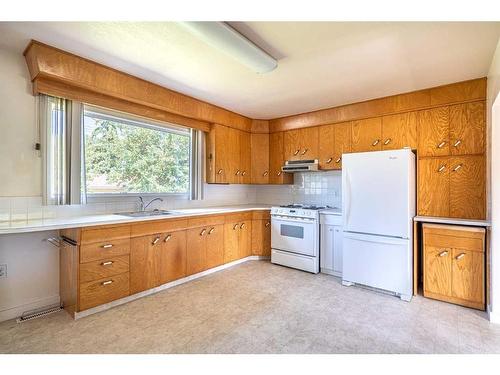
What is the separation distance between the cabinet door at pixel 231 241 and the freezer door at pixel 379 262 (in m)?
1.57

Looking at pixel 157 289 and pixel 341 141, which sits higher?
pixel 341 141

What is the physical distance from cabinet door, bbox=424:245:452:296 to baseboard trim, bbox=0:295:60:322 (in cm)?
383

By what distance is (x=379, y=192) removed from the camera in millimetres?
2953

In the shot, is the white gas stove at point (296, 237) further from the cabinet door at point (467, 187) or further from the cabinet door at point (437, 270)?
the cabinet door at point (467, 187)

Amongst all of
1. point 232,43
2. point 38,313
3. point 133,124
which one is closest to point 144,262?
point 38,313

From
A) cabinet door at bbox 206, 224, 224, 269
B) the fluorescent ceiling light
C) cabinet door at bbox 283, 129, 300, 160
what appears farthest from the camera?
cabinet door at bbox 283, 129, 300, 160

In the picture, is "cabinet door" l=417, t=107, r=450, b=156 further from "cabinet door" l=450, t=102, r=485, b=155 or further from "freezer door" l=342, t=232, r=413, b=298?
"freezer door" l=342, t=232, r=413, b=298

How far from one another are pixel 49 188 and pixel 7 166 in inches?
14.0

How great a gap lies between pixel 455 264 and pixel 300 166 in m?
2.22

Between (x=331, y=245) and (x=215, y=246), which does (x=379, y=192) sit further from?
(x=215, y=246)

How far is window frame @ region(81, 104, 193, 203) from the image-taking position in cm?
280

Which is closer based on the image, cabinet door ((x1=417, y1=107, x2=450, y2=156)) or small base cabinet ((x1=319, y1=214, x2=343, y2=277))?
cabinet door ((x1=417, y1=107, x2=450, y2=156))

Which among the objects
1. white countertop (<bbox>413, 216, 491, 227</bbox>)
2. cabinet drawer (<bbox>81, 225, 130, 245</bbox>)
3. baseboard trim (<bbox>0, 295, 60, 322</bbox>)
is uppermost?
white countertop (<bbox>413, 216, 491, 227</bbox>)

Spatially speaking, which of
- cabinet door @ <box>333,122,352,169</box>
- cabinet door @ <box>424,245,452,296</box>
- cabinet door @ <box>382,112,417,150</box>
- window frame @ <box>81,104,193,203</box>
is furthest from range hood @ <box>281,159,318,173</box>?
cabinet door @ <box>424,245,452,296</box>
